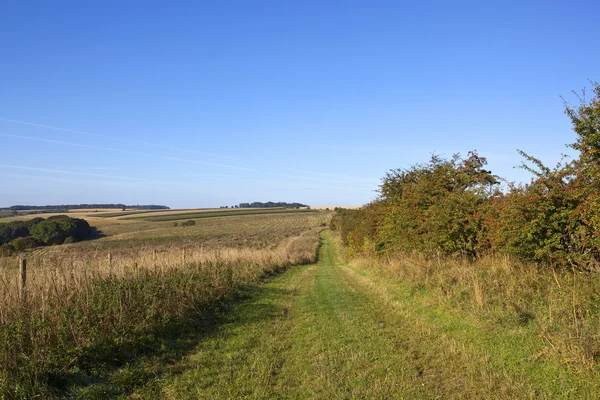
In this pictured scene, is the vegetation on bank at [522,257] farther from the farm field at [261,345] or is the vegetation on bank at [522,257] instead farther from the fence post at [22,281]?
the fence post at [22,281]

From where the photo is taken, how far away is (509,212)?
1123cm

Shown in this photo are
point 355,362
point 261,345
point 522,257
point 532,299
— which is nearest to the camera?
point 355,362

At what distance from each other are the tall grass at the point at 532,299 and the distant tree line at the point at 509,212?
559 mm

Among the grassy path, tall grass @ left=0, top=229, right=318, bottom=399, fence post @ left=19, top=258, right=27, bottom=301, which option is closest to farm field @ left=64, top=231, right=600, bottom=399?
the grassy path

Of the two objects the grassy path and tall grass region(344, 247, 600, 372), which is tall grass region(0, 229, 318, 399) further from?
tall grass region(344, 247, 600, 372)

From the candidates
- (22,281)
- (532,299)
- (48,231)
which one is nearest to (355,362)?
(532,299)

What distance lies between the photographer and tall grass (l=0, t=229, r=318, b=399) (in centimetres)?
579

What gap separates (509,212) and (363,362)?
276 inches

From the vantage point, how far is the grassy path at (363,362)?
214 inches

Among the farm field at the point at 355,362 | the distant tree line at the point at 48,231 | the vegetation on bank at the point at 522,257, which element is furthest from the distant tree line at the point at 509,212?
the distant tree line at the point at 48,231

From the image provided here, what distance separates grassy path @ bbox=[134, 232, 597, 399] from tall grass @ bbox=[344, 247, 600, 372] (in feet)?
1.15

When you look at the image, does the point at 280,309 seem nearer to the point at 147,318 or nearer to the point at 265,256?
the point at 147,318

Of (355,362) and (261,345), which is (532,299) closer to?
(355,362)

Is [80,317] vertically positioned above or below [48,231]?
above
